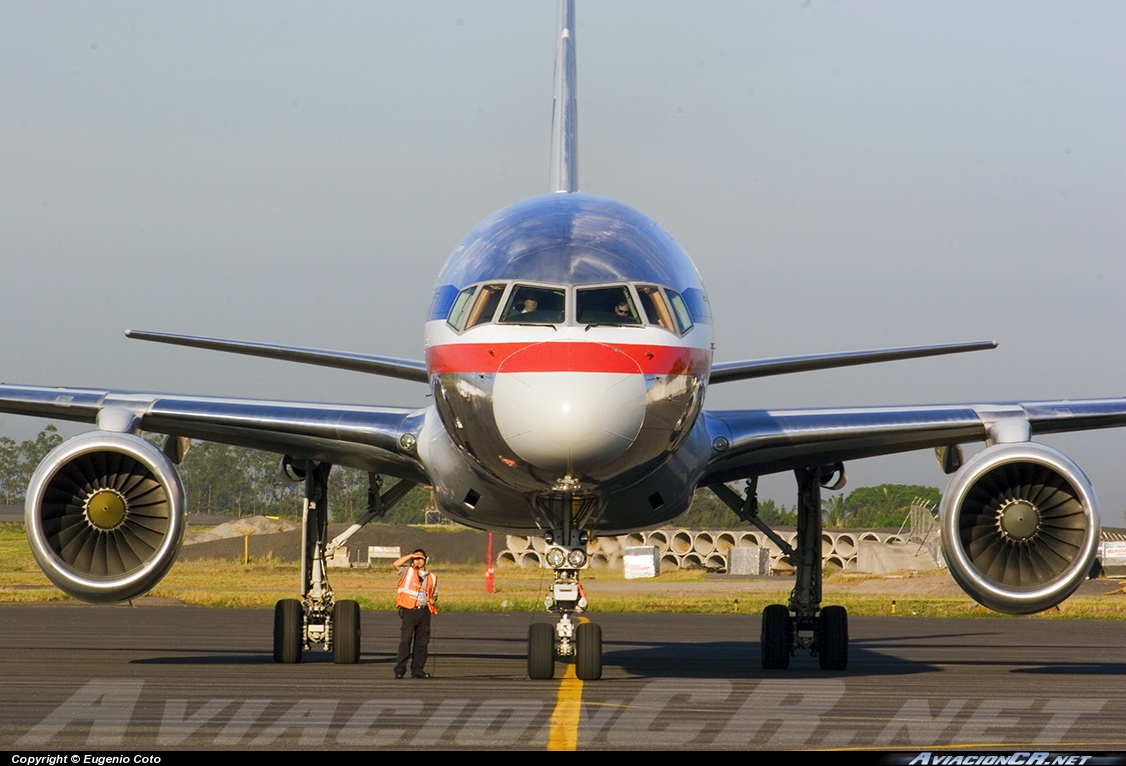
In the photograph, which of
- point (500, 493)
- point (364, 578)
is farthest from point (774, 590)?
point (500, 493)

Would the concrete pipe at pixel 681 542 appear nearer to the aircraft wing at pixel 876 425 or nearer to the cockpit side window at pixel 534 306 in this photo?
the aircraft wing at pixel 876 425

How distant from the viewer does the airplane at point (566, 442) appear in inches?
488

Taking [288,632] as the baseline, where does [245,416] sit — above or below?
above

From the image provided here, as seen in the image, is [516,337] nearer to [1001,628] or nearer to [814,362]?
[814,362]

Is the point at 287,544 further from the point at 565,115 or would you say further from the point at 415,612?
the point at 415,612

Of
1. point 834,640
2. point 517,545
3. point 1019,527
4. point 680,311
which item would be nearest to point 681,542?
point 517,545

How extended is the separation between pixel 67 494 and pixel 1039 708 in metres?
9.29

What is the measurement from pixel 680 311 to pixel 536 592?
29554 mm

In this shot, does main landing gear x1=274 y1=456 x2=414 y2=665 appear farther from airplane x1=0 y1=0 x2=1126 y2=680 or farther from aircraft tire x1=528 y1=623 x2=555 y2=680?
aircraft tire x1=528 y1=623 x2=555 y2=680

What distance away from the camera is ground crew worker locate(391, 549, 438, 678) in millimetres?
15430

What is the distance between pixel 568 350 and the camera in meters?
12.0

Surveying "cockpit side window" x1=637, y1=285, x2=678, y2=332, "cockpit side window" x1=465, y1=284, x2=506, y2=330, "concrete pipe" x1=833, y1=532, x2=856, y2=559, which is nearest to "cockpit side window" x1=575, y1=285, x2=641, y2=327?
"cockpit side window" x1=637, y1=285, x2=678, y2=332

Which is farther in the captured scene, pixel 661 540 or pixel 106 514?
pixel 661 540

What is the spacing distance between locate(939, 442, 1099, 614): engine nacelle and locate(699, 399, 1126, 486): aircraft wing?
775 millimetres
